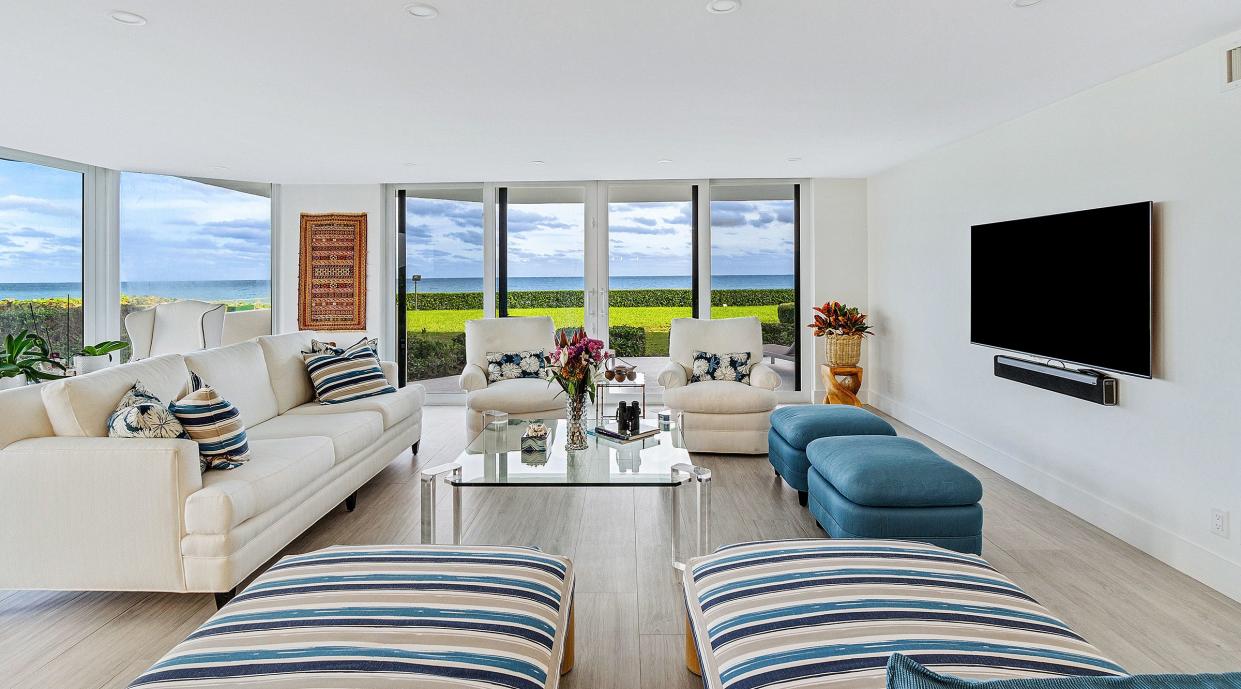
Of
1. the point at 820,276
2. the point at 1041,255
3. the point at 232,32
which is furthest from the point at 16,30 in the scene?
the point at 820,276

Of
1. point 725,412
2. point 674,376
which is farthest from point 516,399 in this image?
point 725,412

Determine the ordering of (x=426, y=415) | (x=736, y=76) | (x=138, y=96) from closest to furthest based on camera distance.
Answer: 1. (x=736, y=76)
2. (x=138, y=96)
3. (x=426, y=415)

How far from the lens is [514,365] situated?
5316 millimetres

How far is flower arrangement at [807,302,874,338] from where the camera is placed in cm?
623

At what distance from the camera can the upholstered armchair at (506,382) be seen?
15.5 ft

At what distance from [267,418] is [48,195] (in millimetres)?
3260

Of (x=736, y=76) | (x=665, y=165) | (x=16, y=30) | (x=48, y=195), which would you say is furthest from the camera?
(x=665, y=165)

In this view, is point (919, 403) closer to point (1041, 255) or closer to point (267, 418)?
point (1041, 255)

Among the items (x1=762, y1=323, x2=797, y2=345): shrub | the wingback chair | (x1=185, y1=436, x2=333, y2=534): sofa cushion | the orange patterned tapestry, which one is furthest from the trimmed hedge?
(x1=185, y1=436, x2=333, y2=534): sofa cushion

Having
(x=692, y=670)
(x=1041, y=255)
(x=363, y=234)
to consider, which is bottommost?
(x=692, y=670)

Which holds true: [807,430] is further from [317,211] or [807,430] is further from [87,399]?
[317,211]

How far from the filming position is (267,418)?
3.96m

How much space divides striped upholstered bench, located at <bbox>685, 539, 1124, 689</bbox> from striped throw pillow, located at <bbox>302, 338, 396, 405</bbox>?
3046 millimetres

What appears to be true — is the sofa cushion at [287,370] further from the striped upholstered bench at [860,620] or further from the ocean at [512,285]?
the striped upholstered bench at [860,620]
